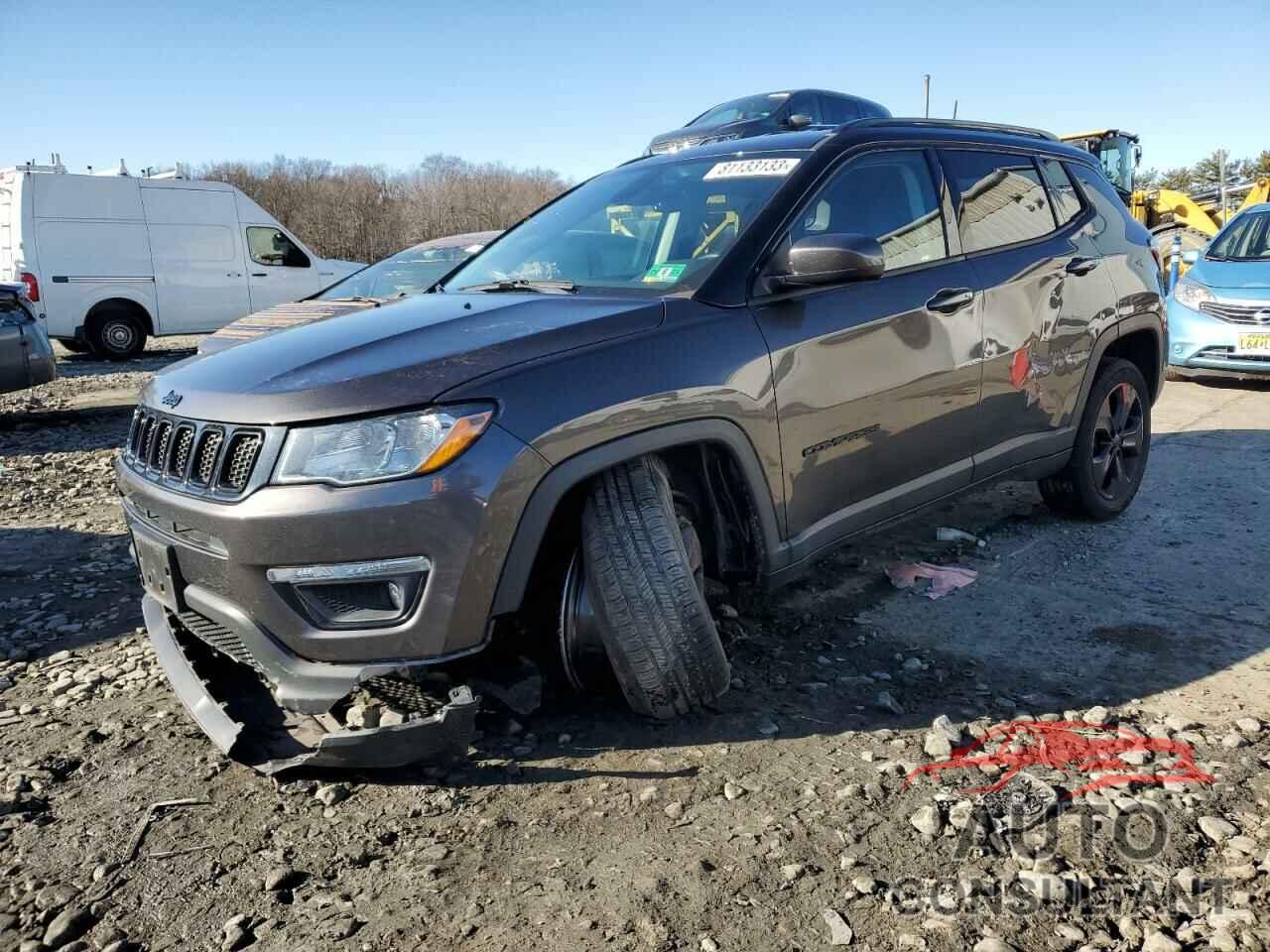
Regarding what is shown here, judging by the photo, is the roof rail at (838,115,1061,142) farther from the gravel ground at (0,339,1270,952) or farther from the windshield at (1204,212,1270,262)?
the windshield at (1204,212,1270,262)

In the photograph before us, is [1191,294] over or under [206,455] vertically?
A: under

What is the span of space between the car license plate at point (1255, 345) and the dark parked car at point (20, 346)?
10325mm

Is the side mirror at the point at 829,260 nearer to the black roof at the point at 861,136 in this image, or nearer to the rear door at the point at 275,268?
the black roof at the point at 861,136

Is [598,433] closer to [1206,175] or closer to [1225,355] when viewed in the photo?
[1225,355]

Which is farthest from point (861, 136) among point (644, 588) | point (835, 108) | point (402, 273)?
point (835, 108)

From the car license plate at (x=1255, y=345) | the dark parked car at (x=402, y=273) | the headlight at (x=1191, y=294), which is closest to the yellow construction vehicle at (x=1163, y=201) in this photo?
the headlight at (x=1191, y=294)

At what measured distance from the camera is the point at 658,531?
102 inches

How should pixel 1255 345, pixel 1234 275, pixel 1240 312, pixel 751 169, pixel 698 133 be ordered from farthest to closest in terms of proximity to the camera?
pixel 698 133 → pixel 1234 275 → pixel 1240 312 → pixel 1255 345 → pixel 751 169

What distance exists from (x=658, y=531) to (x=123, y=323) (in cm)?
1393

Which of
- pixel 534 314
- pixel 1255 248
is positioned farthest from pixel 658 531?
pixel 1255 248

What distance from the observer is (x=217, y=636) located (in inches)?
103

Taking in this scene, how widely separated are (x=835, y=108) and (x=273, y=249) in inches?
353

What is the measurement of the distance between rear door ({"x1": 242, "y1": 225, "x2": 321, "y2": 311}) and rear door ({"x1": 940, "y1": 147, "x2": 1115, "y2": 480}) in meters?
12.8

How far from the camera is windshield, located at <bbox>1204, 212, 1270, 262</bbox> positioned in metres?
9.13
